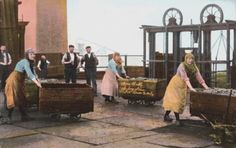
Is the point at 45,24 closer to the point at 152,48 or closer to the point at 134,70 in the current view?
the point at 134,70

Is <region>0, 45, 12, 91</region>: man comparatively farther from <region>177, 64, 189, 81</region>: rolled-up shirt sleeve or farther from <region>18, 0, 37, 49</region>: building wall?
<region>18, 0, 37, 49</region>: building wall

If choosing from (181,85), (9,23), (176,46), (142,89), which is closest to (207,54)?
(176,46)

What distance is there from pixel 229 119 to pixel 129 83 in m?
5.09

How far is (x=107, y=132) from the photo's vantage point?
980cm

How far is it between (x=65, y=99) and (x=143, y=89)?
3.46 metres

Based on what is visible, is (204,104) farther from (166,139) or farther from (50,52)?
(50,52)

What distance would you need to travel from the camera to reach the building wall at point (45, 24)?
26.0m

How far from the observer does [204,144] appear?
28.3 ft

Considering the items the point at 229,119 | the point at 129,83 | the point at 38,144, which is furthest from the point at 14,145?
the point at 129,83

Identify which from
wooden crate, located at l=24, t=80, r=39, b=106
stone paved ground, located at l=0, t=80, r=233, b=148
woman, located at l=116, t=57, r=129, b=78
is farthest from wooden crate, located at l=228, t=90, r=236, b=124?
woman, located at l=116, t=57, r=129, b=78

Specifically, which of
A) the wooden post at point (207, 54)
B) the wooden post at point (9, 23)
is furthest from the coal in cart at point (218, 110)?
the wooden post at point (9, 23)

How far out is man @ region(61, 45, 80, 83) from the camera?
52.2 ft

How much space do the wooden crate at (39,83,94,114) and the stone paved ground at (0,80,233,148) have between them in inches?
12.9

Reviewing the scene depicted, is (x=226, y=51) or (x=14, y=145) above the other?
(x=226, y=51)
